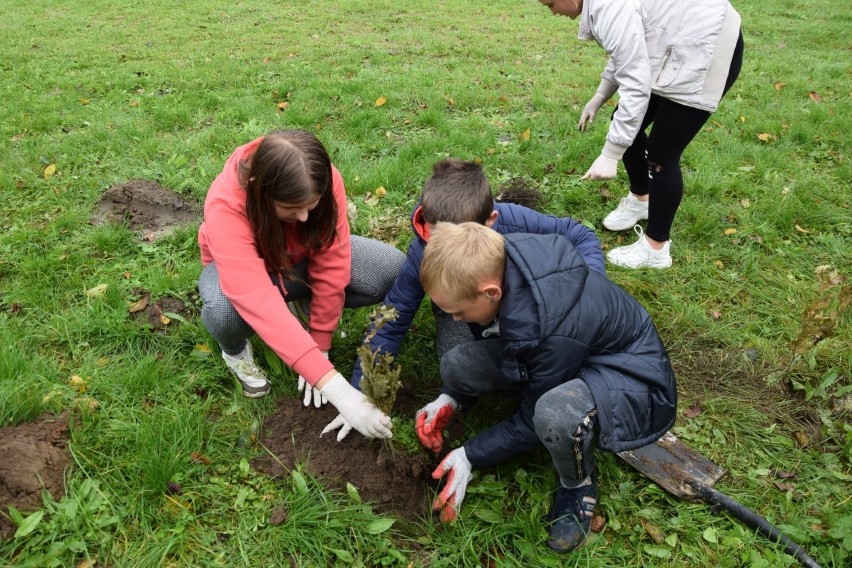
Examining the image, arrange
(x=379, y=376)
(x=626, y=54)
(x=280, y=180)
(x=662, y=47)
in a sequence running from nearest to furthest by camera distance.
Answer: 1. (x=379, y=376)
2. (x=280, y=180)
3. (x=626, y=54)
4. (x=662, y=47)

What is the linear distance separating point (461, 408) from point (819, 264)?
258 centimetres

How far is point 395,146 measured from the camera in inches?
177

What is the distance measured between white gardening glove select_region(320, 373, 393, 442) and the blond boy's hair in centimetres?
50

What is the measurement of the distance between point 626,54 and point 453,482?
2026mm

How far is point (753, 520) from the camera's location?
1981 millimetres

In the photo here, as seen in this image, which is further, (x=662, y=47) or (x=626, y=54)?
(x=662, y=47)

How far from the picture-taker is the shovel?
196 centimetres

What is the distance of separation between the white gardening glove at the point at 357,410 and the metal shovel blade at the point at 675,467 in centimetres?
98

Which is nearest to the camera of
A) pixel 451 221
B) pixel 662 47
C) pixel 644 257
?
pixel 451 221

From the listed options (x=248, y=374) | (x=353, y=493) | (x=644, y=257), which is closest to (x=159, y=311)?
(x=248, y=374)

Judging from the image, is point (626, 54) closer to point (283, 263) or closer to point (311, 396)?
point (283, 263)

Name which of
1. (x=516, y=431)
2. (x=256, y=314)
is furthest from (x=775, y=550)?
(x=256, y=314)

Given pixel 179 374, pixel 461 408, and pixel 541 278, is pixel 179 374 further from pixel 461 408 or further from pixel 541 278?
pixel 541 278

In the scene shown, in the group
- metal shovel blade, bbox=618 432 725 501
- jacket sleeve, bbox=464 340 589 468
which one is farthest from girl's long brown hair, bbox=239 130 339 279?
metal shovel blade, bbox=618 432 725 501
